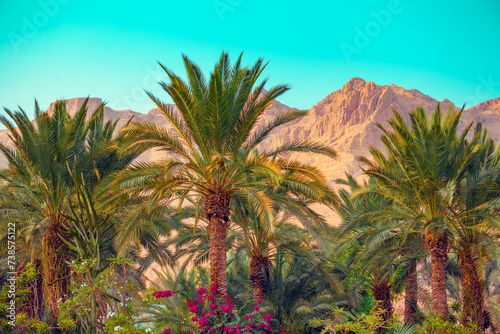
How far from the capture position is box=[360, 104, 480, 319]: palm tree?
38.9 feet

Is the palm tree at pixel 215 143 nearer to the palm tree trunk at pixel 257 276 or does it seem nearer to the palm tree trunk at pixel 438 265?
the palm tree trunk at pixel 438 265

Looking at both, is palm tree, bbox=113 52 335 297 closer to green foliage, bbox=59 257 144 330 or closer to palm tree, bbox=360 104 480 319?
green foliage, bbox=59 257 144 330

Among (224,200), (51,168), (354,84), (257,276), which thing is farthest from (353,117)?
(51,168)

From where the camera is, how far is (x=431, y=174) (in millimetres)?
12008

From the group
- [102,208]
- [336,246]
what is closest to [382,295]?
[336,246]

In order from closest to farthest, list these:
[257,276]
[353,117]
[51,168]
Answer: [51,168] < [257,276] < [353,117]

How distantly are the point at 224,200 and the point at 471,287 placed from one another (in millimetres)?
8212

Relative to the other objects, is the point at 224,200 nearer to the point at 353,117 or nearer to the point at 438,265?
the point at 438,265

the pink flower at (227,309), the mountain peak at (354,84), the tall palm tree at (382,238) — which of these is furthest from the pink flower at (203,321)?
the mountain peak at (354,84)

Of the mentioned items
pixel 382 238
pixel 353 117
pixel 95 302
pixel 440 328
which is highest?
pixel 353 117

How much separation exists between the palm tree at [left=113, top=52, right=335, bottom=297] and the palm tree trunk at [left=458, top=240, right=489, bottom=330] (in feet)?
18.2

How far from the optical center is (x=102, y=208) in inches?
407

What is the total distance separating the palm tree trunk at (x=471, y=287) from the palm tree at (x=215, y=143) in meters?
5.56

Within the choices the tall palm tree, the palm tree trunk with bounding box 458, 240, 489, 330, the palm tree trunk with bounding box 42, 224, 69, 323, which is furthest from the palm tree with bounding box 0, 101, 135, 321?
the palm tree trunk with bounding box 458, 240, 489, 330
